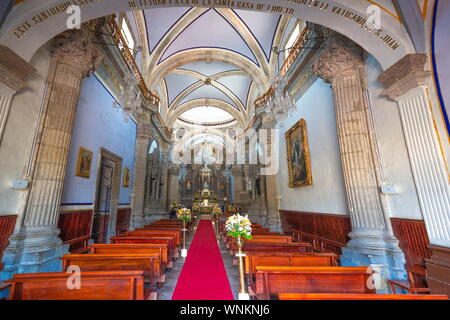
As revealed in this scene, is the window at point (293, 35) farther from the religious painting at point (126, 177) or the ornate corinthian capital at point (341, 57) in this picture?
the religious painting at point (126, 177)

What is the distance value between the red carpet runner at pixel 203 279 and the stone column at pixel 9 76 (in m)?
3.79

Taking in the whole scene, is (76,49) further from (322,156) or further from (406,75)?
(322,156)

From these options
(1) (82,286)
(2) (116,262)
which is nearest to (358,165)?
(2) (116,262)

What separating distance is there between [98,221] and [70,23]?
5.40 m

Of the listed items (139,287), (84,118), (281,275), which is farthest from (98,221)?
(281,275)

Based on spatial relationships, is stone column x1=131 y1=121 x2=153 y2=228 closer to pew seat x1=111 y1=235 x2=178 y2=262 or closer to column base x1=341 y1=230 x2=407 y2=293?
pew seat x1=111 y1=235 x2=178 y2=262

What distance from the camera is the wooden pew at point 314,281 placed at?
2355mm

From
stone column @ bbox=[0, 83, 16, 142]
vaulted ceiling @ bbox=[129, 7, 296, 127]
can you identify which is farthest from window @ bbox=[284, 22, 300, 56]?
stone column @ bbox=[0, 83, 16, 142]

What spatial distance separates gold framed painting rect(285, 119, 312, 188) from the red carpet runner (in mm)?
3478

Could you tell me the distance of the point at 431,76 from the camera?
10.2 ft

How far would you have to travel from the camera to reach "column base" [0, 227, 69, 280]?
3.11 m

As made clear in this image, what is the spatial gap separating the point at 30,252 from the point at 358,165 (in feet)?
20.0

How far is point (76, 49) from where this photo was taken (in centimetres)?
418

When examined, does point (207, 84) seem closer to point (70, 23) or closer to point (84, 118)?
point (84, 118)
